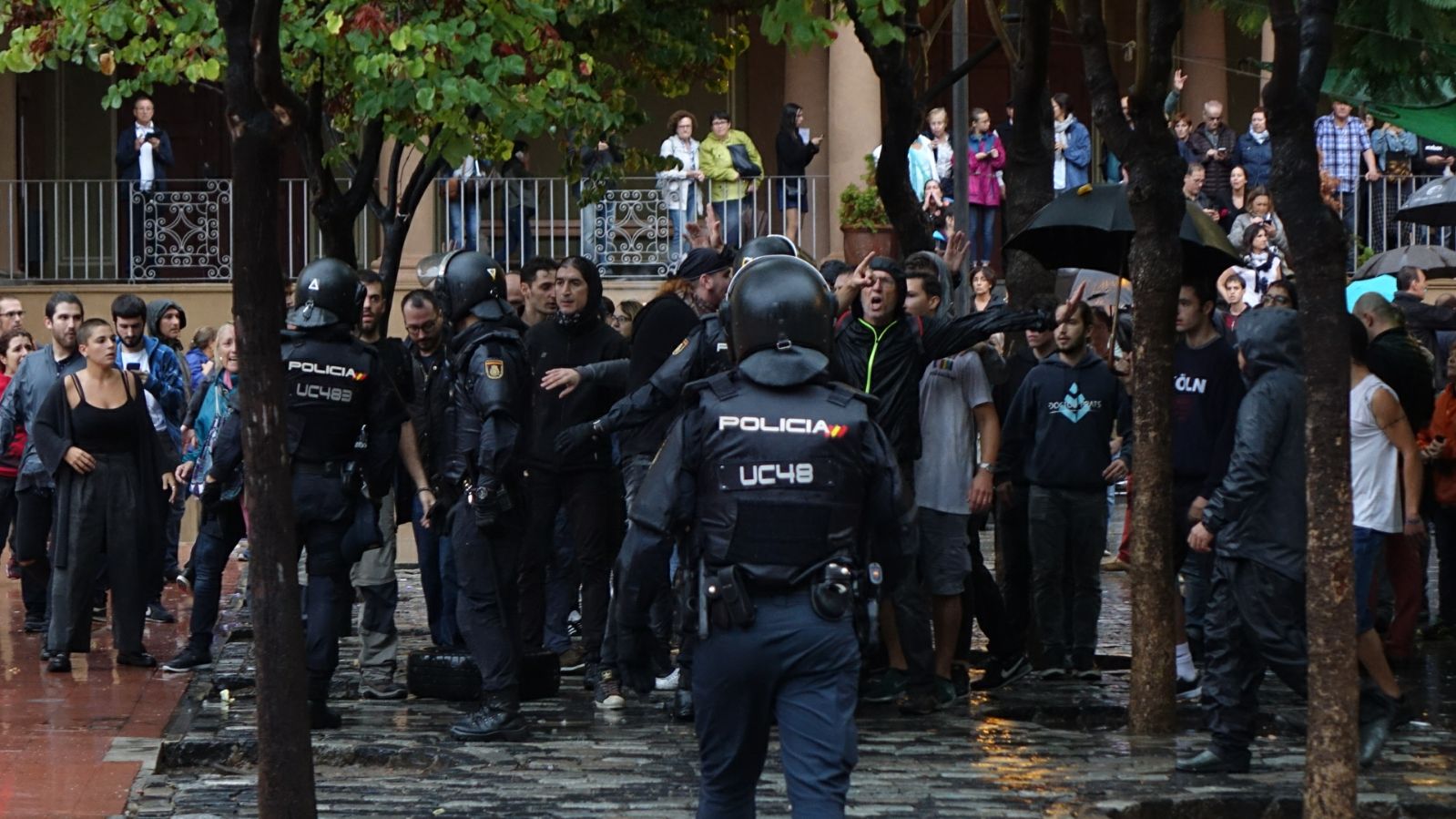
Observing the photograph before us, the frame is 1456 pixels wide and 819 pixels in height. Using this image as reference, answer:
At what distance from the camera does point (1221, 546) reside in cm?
765

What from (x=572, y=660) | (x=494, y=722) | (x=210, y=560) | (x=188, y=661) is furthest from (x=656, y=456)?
(x=188, y=661)

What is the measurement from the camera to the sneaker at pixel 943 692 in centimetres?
910

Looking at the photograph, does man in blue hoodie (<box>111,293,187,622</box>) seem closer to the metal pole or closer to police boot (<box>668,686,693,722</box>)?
police boot (<box>668,686,693,722</box>)

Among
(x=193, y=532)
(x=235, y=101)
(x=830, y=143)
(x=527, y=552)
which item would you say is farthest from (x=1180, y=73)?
(x=235, y=101)

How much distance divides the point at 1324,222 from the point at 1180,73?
15293mm

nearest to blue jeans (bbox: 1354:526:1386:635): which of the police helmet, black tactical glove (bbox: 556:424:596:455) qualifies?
the police helmet

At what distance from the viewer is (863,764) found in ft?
26.0

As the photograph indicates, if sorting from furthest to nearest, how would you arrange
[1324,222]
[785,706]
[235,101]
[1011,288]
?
1. [1011,288]
2. [1324,222]
3. [235,101]
4. [785,706]

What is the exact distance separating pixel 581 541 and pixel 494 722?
1424 millimetres

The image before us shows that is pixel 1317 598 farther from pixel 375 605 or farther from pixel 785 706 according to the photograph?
pixel 375 605

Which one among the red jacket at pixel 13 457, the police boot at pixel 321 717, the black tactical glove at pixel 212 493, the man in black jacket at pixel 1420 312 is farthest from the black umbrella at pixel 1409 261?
the red jacket at pixel 13 457

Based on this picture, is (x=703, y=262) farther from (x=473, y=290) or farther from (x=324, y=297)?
(x=324, y=297)

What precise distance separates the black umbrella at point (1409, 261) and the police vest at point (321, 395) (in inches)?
355

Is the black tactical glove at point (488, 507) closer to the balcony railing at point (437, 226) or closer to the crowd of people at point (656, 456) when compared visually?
the crowd of people at point (656, 456)
